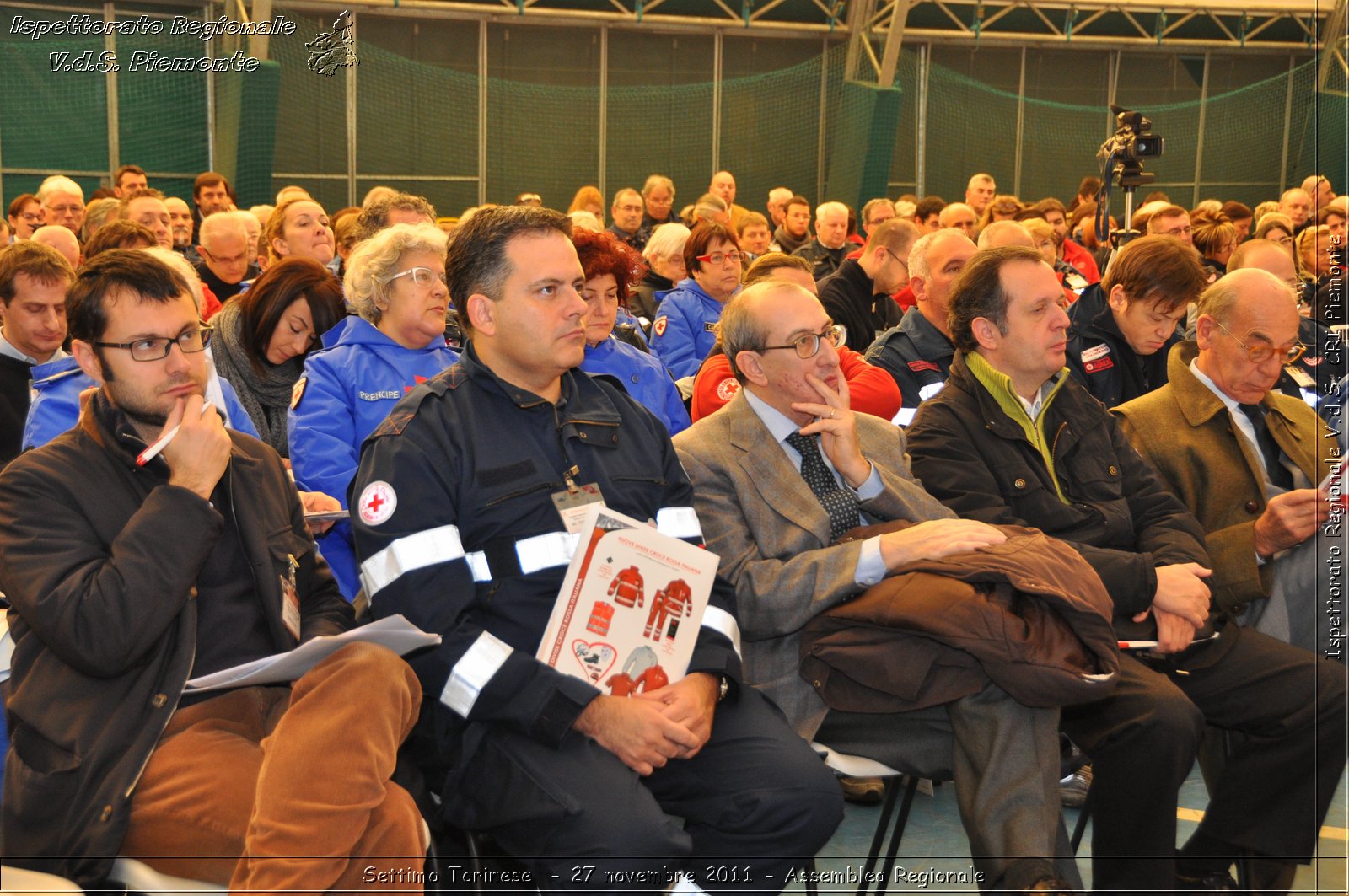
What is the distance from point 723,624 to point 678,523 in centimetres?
22

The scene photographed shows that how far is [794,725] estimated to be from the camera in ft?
8.32

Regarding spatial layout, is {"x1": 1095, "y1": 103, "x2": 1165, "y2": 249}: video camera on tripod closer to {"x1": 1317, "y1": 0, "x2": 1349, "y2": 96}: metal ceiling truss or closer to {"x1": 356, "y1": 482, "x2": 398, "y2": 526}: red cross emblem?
{"x1": 356, "y1": 482, "x2": 398, "y2": 526}: red cross emblem

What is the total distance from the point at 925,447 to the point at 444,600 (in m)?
1.28

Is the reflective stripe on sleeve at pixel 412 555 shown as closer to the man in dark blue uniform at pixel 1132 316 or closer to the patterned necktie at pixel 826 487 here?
the patterned necktie at pixel 826 487

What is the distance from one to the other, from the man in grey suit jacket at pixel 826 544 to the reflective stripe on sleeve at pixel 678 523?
14cm

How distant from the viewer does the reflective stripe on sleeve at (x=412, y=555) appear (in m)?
2.21

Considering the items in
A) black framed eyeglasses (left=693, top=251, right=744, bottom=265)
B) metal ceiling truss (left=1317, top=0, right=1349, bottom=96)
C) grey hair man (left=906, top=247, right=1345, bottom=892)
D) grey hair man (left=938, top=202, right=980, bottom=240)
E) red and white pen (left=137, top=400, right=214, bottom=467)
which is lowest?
grey hair man (left=906, top=247, right=1345, bottom=892)

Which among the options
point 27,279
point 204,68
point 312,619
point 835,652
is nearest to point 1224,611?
point 835,652

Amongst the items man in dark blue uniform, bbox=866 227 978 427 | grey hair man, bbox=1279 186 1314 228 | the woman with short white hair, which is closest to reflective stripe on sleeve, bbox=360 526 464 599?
man in dark blue uniform, bbox=866 227 978 427

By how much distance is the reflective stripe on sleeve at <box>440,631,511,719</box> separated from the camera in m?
2.16

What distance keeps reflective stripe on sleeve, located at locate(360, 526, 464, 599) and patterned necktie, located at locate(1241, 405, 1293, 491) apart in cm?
227

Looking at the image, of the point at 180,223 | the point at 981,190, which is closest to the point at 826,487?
the point at 180,223

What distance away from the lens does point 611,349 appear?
4.07m

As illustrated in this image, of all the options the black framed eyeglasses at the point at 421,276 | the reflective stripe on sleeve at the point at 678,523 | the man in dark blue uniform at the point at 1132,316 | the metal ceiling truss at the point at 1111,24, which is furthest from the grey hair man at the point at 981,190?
the reflective stripe on sleeve at the point at 678,523
